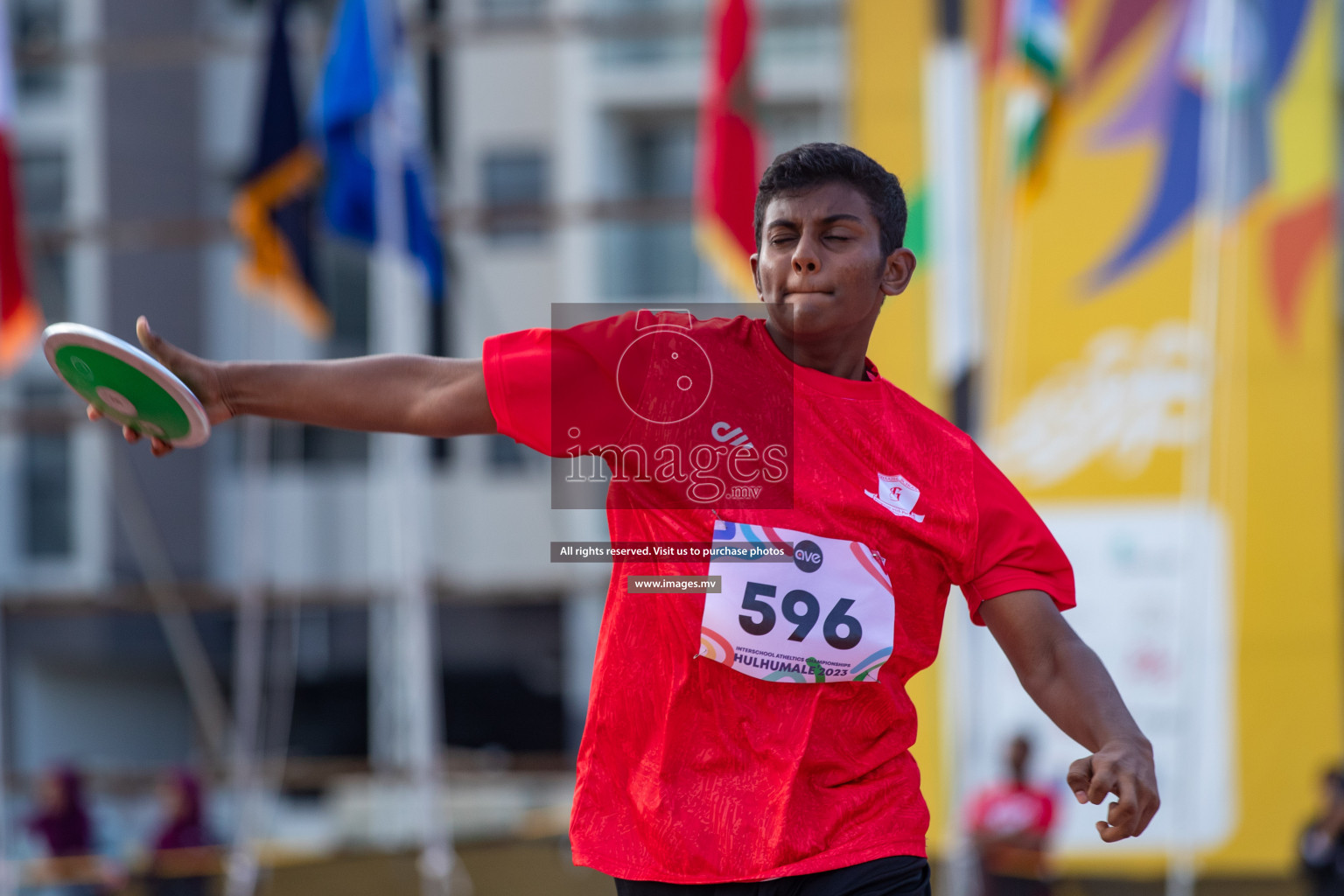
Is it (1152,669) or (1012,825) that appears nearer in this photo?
(1012,825)

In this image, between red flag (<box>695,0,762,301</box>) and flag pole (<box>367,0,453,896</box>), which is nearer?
flag pole (<box>367,0,453,896</box>)

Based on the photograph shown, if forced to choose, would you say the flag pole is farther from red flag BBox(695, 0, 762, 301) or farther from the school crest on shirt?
the school crest on shirt

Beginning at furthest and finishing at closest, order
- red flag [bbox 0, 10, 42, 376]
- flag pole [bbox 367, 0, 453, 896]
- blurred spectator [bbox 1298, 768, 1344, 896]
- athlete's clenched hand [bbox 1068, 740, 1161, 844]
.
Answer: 1. red flag [bbox 0, 10, 42, 376]
2. flag pole [bbox 367, 0, 453, 896]
3. blurred spectator [bbox 1298, 768, 1344, 896]
4. athlete's clenched hand [bbox 1068, 740, 1161, 844]

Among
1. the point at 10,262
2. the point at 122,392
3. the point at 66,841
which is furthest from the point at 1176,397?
the point at 122,392

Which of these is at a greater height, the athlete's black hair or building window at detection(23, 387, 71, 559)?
the athlete's black hair

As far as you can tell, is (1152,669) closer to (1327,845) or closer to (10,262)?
(1327,845)

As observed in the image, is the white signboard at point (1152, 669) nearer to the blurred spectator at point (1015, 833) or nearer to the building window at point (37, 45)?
the blurred spectator at point (1015, 833)

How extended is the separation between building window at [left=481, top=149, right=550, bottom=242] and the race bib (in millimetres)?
10732

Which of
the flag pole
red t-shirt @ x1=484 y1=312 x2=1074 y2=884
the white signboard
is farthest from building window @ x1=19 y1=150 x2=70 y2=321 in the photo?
red t-shirt @ x1=484 y1=312 x2=1074 y2=884

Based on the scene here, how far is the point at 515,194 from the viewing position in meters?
12.9

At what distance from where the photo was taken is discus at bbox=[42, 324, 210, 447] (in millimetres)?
2131

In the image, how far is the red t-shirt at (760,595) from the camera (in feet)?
7.06

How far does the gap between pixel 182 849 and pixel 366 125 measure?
457cm

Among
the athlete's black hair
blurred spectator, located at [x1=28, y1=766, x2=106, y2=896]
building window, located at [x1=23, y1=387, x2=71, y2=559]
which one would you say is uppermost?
the athlete's black hair
